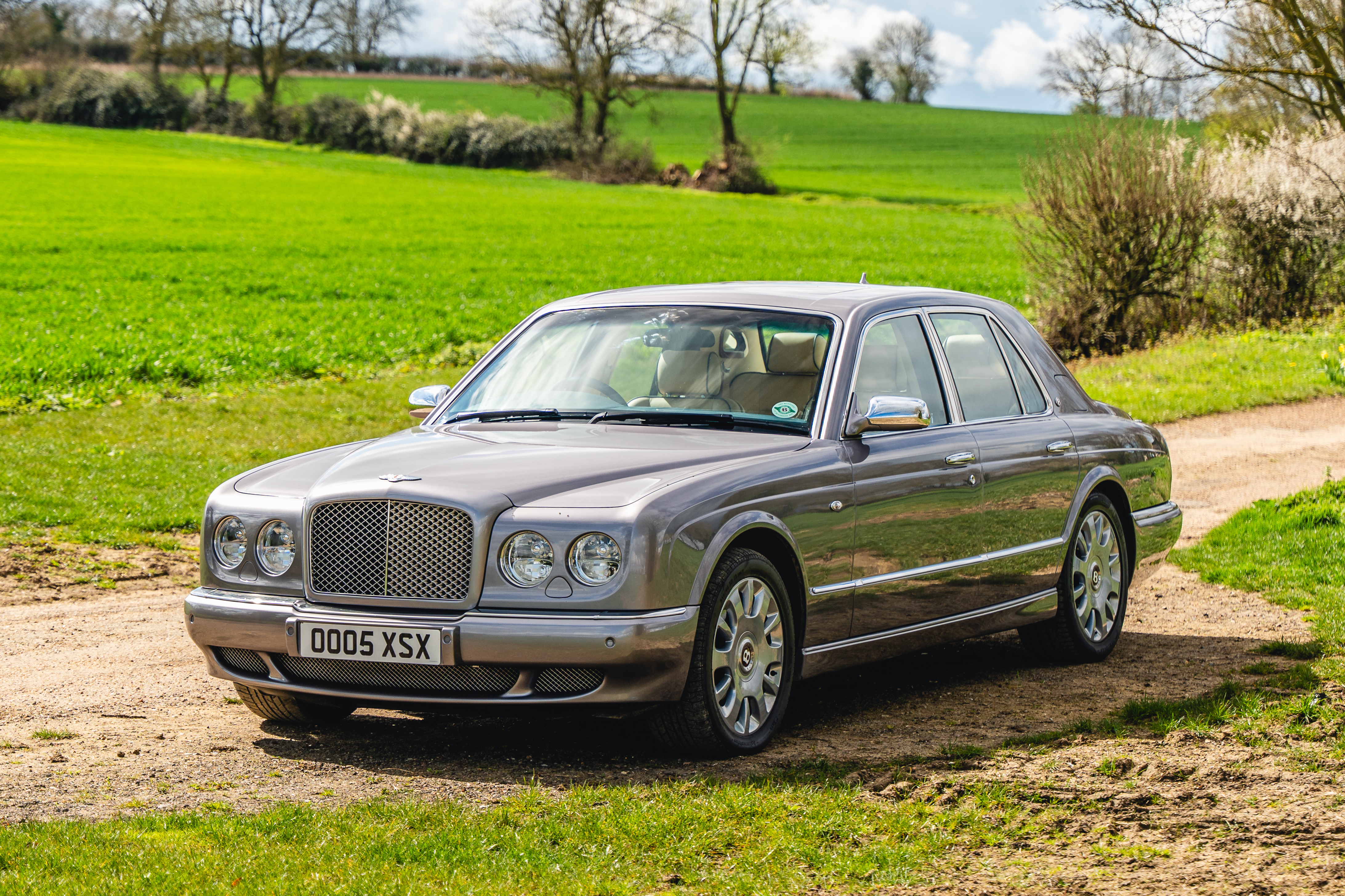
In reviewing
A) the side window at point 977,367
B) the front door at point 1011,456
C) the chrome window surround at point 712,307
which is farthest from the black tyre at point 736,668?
the side window at point 977,367

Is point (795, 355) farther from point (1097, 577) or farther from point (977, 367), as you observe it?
point (1097, 577)

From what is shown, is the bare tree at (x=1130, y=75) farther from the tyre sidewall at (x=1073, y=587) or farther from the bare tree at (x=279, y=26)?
the bare tree at (x=279, y=26)

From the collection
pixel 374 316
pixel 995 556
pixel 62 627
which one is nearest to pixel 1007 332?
pixel 995 556

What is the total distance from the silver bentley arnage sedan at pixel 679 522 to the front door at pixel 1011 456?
0.05 feet

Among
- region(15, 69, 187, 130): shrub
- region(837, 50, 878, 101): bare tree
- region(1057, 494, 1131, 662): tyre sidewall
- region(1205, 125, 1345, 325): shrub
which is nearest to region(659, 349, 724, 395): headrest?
region(1057, 494, 1131, 662): tyre sidewall

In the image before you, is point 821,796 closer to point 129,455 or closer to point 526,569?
point 526,569

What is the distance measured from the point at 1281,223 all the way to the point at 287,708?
2061 cm

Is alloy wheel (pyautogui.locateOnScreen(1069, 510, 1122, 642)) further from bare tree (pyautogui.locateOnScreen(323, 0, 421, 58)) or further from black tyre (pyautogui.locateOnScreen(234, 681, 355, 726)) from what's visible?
bare tree (pyautogui.locateOnScreen(323, 0, 421, 58))

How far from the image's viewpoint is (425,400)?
7.14 metres

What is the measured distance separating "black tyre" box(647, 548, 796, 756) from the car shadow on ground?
0.31 feet

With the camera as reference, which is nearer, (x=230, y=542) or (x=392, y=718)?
(x=230, y=542)

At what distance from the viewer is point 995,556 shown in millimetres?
7031

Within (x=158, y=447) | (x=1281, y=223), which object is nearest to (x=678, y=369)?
(x=158, y=447)

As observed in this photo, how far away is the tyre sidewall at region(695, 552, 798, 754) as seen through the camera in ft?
17.8
